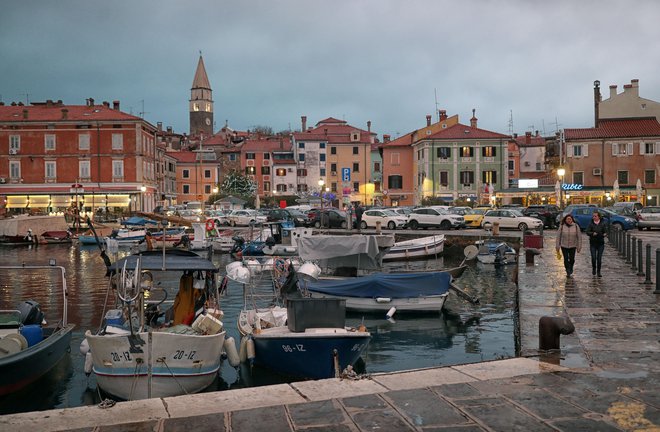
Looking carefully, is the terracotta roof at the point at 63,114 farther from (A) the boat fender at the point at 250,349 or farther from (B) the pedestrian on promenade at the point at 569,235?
(A) the boat fender at the point at 250,349

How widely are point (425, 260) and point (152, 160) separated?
49.1m

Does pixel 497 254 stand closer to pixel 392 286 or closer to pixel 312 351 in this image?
pixel 392 286

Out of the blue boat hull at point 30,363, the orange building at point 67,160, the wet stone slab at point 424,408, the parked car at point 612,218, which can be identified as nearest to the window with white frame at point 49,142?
the orange building at point 67,160

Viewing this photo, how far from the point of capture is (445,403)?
8078mm

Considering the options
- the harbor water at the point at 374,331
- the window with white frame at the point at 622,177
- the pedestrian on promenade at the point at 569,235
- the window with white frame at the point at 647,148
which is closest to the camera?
the harbor water at the point at 374,331

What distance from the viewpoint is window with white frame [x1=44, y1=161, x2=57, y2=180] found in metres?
73.4

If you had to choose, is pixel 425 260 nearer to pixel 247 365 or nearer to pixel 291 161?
pixel 247 365

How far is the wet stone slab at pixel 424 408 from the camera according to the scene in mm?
7477

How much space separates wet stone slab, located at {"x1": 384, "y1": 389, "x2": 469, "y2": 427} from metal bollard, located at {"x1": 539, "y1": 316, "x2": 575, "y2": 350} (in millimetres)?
3186

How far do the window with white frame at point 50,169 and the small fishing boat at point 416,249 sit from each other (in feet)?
157

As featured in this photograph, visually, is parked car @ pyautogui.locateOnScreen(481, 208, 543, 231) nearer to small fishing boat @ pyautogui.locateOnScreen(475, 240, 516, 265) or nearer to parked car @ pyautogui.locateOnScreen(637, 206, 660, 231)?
parked car @ pyautogui.locateOnScreen(637, 206, 660, 231)

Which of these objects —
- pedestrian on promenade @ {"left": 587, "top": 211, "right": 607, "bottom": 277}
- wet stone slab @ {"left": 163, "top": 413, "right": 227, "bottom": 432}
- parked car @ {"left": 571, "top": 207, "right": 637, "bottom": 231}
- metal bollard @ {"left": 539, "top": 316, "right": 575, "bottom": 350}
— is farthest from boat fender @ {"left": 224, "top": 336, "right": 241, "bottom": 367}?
parked car @ {"left": 571, "top": 207, "right": 637, "bottom": 231}

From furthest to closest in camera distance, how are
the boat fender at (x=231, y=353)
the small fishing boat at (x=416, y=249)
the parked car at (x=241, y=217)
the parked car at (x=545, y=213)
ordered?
1. the parked car at (x=241, y=217)
2. the parked car at (x=545, y=213)
3. the small fishing boat at (x=416, y=249)
4. the boat fender at (x=231, y=353)

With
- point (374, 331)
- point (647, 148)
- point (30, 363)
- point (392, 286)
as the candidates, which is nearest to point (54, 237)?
point (392, 286)
